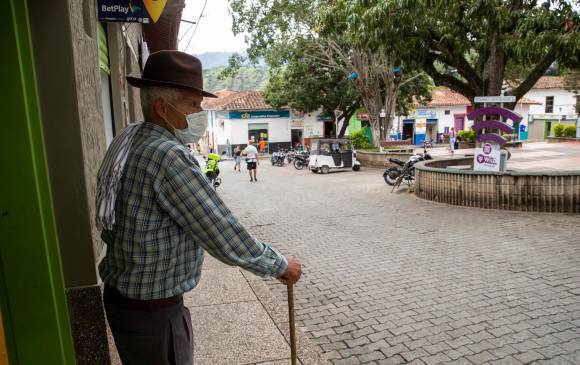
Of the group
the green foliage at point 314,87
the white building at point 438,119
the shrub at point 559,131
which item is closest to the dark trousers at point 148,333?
the green foliage at point 314,87

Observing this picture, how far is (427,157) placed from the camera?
1499 centimetres

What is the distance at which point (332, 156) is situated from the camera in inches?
812

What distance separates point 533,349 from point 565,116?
149ft

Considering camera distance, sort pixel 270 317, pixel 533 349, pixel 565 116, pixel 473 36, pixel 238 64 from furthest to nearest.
Answer: 1. pixel 565 116
2. pixel 238 64
3. pixel 473 36
4. pixel 270 317
5. pixel 533 349

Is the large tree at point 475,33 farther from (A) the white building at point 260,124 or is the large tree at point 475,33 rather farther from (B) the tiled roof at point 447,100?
(B) the tiled roof at point 447,100

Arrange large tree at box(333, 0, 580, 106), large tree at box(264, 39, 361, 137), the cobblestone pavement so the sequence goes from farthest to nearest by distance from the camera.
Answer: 1. large tree at box(264, 39, 361, 137)
2. large tree at box(333, 0, 580, 106)
3. the cobblestone pavement

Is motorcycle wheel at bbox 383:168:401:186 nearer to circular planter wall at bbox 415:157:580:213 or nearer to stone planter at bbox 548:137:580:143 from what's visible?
circular planter wall at bbox 415:157:580:213

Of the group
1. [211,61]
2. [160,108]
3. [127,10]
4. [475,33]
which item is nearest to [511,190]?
[475,33]

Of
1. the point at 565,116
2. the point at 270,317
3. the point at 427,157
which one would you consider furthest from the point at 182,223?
the point at 565,116

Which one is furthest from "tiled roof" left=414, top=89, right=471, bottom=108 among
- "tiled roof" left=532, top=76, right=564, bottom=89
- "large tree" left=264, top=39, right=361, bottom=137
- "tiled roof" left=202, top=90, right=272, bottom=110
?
"tiled roof" left=202, top=90, right=272, bottom=110

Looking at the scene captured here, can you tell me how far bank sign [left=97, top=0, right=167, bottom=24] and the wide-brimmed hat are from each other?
2733 millimetres

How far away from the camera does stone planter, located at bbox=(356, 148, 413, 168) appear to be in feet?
69.4

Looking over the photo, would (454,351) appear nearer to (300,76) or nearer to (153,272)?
(153,272)

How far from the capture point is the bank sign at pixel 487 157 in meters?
10.2
